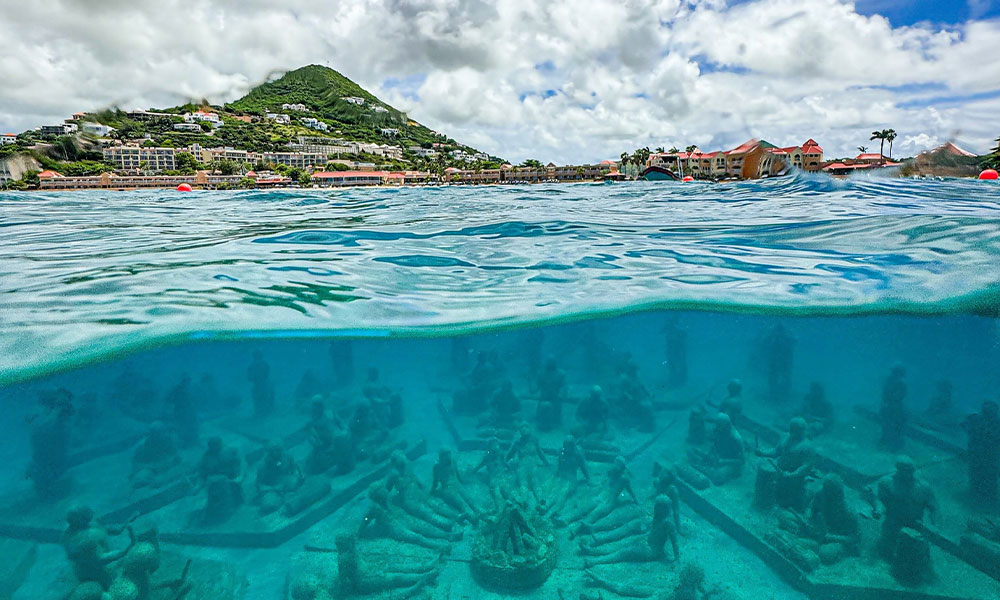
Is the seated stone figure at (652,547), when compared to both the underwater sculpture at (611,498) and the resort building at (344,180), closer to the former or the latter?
the underwater sculpture at (611,498)

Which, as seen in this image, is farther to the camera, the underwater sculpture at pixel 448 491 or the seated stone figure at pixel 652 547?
the underwater sculpture at pixel 448 491

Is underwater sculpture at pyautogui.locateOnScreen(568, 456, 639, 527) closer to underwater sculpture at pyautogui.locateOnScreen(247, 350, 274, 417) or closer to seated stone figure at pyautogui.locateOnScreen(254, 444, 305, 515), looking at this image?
seated stone figure at pyautogui.locateOnScreen(254, 444, 305, 515)

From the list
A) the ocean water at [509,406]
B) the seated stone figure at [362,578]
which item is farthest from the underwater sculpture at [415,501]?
the seated stone figure at [362,578]

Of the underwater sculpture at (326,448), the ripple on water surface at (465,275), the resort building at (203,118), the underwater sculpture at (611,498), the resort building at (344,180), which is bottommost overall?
the underwater sculpture at (611,498)

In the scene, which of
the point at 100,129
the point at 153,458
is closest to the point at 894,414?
the point at 153,458

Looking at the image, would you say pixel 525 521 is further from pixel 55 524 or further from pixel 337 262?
pixel 55 524

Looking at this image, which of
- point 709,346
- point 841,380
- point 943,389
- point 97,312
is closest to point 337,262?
point 97,312

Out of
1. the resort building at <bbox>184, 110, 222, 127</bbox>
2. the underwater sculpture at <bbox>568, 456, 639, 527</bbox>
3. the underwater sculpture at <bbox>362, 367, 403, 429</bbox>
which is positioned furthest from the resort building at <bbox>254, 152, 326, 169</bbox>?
the underwater sculpture at <bbox>568, 456, 639, 527</bbox>
